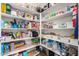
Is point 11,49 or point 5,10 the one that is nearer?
point 5,10

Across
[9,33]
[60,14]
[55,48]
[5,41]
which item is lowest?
[55,48]

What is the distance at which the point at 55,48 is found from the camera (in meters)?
1.81


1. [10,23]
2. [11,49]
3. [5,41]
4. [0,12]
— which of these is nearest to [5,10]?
[0,12]

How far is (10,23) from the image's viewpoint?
1710mm

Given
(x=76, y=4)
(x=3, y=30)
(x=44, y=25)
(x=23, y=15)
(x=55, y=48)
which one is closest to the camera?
(x=76, y=4)

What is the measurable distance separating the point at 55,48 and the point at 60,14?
0.75 meters

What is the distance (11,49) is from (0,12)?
30.1 inches

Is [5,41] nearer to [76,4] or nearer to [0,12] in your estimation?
[0,12]

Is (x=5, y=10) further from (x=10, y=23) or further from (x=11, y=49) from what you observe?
(x=11, y=49)

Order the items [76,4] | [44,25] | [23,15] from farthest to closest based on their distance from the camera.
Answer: [44,25] < [23,15] < [76,4]

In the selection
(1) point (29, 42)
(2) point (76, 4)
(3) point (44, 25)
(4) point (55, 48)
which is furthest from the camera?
(3) point (44, 25)

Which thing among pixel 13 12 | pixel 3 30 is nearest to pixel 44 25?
pixel 13 12

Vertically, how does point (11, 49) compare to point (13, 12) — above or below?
below

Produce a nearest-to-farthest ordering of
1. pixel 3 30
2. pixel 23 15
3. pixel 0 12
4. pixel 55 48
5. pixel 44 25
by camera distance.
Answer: pixel 0 12, pixel 3 30, pixel 55 48, pixel 23 15, pixel 44 25
